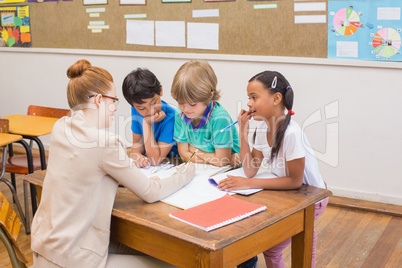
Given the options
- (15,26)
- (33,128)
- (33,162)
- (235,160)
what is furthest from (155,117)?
(15,26)

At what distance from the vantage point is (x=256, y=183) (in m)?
1.68

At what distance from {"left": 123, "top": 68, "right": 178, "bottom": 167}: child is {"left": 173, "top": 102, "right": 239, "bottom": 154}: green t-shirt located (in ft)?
0.25

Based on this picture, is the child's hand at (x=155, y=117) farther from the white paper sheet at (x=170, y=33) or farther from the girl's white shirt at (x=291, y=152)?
the white paper sheet at (x=170, y=33)

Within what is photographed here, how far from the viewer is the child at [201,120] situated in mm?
2010

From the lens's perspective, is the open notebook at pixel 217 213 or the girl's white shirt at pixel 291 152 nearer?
the open notebook at pixel 217 213

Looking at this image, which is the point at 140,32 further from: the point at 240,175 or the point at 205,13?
the point at 240,175

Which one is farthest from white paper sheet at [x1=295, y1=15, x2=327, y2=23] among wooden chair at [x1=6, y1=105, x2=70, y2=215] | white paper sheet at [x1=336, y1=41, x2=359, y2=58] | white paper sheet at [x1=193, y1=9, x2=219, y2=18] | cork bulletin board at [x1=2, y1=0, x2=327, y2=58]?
wooden chair at [x1=6, y1=105, x2=70, y2=215]

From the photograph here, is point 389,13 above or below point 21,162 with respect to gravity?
above

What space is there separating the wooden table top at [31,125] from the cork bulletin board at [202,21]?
1098 millimetres

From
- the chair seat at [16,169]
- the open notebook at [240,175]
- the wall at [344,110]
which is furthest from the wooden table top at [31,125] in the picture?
the open notebook at [240,175]

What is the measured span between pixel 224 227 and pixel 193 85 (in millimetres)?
789

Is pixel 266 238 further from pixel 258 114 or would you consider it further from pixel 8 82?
pixel 8 82

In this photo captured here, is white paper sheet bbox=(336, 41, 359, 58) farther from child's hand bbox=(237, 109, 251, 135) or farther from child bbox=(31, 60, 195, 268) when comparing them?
child bbox=(31, 60, 195, 268)

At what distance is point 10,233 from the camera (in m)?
1.45
